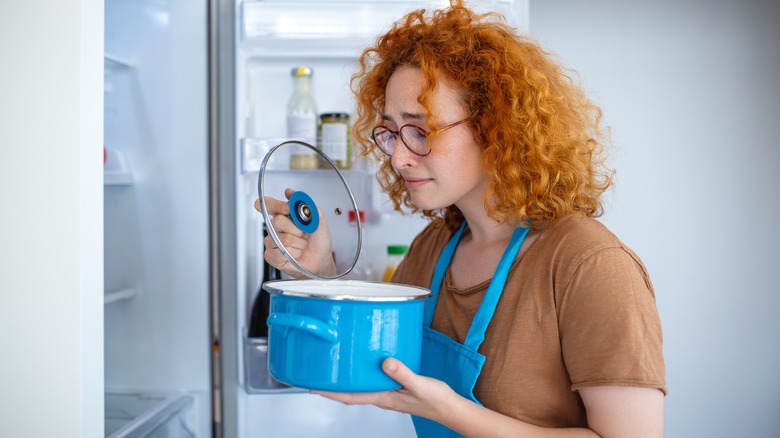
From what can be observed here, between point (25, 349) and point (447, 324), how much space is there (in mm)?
575

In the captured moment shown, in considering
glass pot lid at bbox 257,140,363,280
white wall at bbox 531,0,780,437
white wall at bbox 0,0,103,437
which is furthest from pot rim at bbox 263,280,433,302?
white wall at bbox 531,0,780,437

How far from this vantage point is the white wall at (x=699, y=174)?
73.6 inches

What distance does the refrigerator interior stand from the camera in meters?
1.44

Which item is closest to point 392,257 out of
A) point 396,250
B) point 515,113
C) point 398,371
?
point 396,250

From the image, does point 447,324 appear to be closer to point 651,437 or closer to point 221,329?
point 651,437

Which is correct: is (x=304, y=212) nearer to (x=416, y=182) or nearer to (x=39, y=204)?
(x=416, y=182)

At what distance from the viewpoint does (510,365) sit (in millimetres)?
901

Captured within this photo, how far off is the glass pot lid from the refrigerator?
17.5 inches

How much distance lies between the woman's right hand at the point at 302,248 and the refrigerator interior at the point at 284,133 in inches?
18.8

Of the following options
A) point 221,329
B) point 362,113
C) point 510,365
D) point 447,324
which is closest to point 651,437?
point 510,365

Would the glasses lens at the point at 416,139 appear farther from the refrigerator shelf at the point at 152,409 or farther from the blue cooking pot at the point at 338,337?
the refrigerator shelf at the point at 152,409

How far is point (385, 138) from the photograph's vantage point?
3.38ft

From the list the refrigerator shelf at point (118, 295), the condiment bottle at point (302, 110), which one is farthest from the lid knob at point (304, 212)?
the refrigerator shelf at point (118, 295)

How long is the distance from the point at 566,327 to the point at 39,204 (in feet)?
2.16
